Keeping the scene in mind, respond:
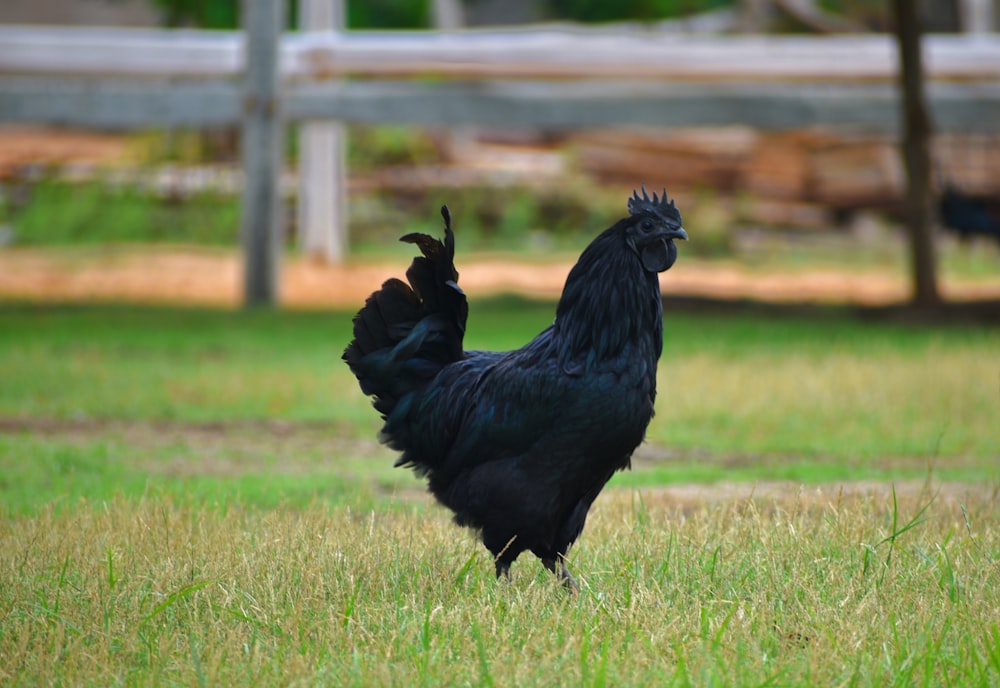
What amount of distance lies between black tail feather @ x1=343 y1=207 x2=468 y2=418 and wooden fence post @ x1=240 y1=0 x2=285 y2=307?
11.2 m

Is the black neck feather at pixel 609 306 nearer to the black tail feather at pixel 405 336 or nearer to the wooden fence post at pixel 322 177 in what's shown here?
the black tail feather at pixel 405 336

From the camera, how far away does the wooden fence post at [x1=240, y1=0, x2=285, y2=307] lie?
16.9 meters

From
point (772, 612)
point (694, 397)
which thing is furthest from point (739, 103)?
point (772, 612)

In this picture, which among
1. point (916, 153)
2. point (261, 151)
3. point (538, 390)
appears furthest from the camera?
point (261, 151)

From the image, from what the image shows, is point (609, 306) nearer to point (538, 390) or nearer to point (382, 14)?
point (538, 390)

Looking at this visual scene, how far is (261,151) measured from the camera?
1709 centimetres

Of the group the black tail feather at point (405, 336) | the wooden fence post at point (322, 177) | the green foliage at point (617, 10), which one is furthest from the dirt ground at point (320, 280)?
the black tail feather at point (405, 336)

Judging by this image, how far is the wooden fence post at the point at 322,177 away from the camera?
21.2 m

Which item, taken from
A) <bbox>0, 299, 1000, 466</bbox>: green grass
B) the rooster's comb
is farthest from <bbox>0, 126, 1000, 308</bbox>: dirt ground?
the rooster's comb

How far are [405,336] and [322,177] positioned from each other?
15463mm

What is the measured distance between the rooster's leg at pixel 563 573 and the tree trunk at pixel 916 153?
1126cm

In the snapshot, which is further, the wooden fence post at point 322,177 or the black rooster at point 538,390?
the wooden fence post at point 322,177

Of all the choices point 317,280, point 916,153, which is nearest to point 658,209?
point 916,153

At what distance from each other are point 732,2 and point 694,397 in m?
23.8
